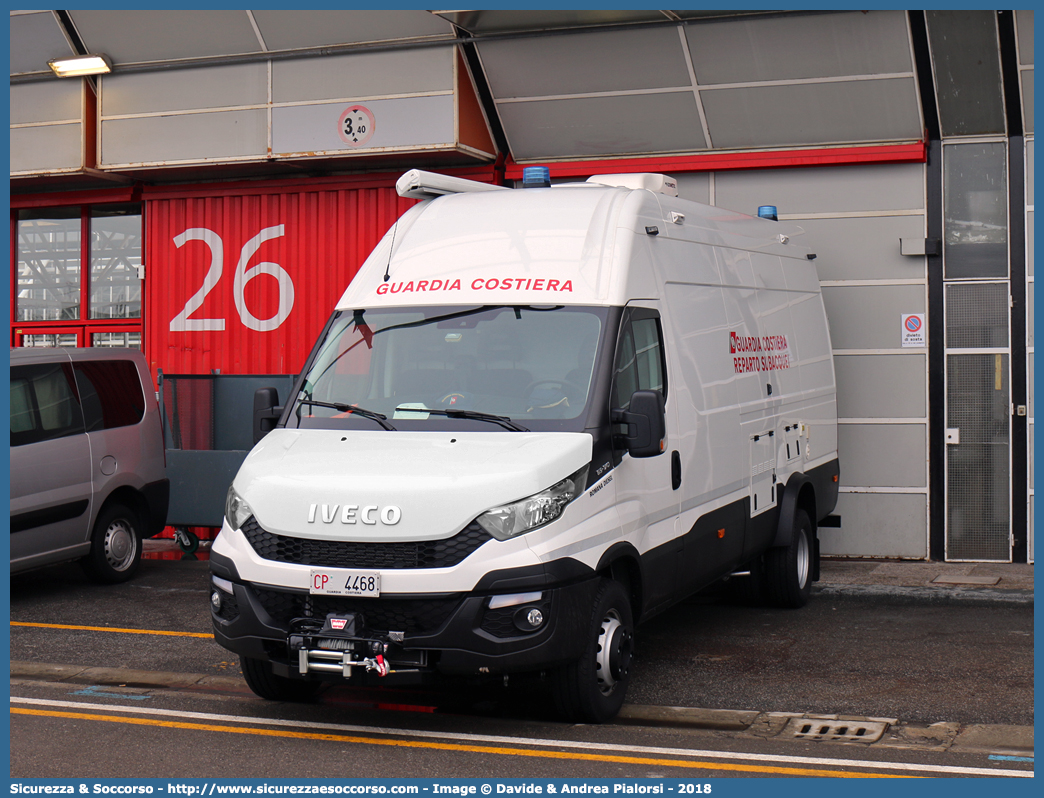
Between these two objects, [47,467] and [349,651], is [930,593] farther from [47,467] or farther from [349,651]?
[47,467]

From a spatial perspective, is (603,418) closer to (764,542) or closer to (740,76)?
(764,542)

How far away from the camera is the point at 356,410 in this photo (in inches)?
252

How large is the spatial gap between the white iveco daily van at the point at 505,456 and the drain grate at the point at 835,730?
2.98ft

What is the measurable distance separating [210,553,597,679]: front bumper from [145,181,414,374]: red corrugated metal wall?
24.7 ft

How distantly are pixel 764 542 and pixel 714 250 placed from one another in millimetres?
2206

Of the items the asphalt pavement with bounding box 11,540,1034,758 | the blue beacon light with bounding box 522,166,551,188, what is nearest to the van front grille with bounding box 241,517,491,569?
the asphalt pavement with bounding box 11,540,1034,758

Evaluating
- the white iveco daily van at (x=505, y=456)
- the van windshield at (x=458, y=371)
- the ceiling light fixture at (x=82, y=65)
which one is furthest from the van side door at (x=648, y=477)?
the ceiling light fixture at (x=82, y=65)

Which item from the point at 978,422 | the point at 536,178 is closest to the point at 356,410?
the point at 536,178

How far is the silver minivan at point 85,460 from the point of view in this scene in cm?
973

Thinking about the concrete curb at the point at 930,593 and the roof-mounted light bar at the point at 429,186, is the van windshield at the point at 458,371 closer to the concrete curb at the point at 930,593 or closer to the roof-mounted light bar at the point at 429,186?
the roof-mounted light bar at the point at 429,186

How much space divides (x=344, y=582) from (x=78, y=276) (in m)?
10.4

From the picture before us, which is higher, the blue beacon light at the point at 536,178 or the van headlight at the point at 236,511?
the blue beacon light at the point at 536,178

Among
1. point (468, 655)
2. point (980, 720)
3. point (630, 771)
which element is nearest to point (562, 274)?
point (468, 655)

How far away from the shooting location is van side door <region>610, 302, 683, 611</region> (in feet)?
20.8
